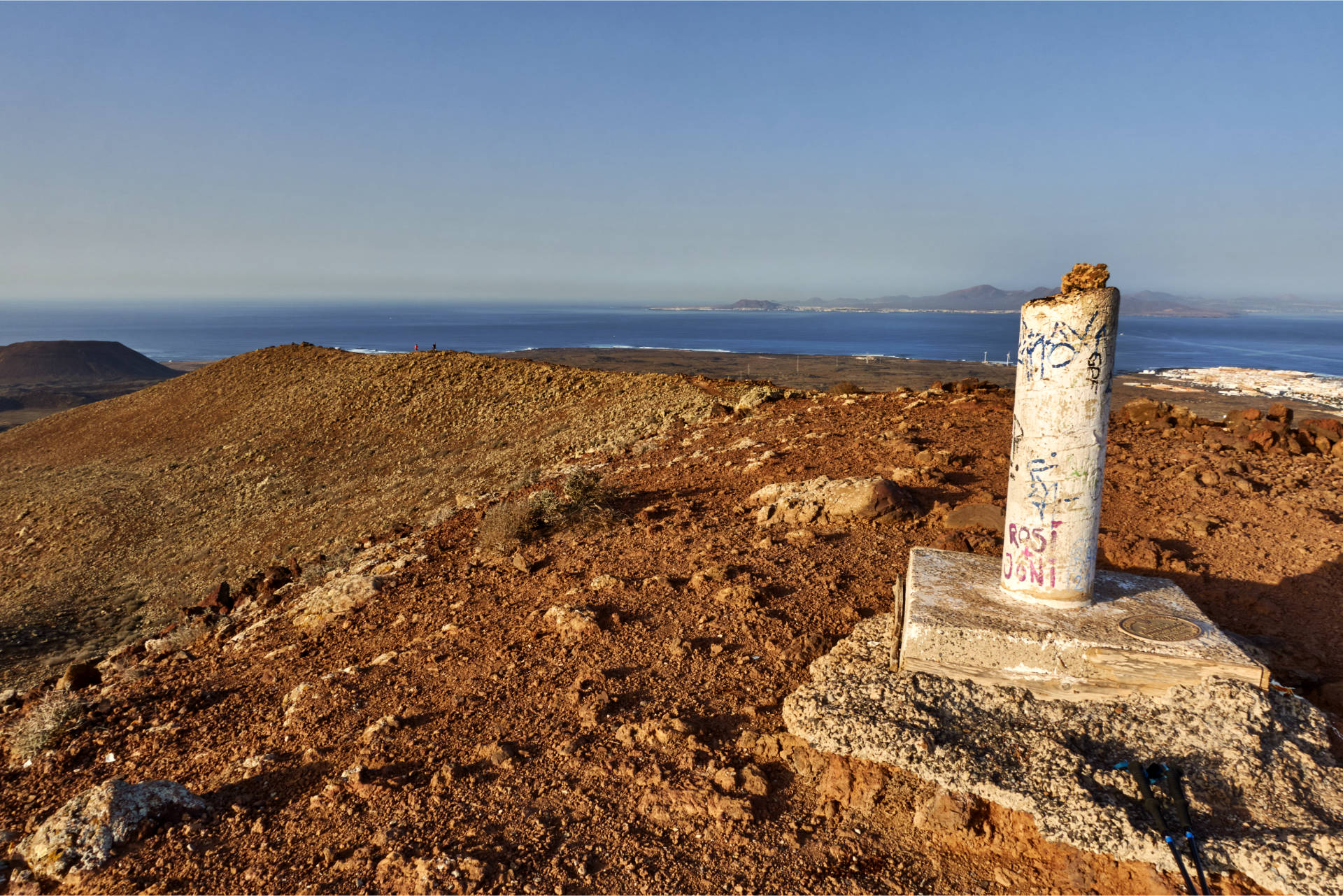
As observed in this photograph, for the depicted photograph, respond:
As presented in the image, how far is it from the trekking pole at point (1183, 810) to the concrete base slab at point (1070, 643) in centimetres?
54

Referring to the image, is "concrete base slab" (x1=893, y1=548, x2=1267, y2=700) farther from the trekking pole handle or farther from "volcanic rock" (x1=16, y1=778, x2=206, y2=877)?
"volcanic rock" (x1=16, y1=778, x2=206, y2=877)

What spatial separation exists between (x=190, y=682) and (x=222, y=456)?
10.8m

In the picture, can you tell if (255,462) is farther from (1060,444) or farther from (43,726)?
(1060,444)

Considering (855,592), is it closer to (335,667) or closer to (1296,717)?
(1296,717)

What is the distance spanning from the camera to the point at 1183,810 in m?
2.97

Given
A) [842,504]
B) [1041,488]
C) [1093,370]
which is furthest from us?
[842,504]

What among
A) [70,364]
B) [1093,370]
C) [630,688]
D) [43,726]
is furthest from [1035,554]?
[70,364]

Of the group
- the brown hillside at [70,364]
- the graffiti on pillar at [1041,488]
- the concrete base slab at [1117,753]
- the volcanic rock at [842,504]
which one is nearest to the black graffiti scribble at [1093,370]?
the graffiti on pillar at [1041,488]

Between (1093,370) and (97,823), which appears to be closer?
(97,823)

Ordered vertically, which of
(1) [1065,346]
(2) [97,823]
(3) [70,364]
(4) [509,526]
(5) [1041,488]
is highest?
(1) [1065,346]

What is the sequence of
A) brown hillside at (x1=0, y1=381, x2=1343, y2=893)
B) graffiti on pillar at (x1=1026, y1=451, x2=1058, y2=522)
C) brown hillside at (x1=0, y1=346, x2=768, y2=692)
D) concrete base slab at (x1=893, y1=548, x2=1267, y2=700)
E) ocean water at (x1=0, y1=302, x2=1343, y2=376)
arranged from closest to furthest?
brown hillside at (x1=0, y1=381, x2=1343, y2=893)
concrete base slab at (x1=893, y1=548, x2=1267, y2=700)
graffiti on pillar at (x1=1026, y1=451, x2=1058, y2=522)
brown hillside at (x1=0, y1=346, x2=768, y2=692)
ocean water at (x1=0, y1=302, x2=1343, y2=376)

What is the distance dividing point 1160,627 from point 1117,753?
83 cm

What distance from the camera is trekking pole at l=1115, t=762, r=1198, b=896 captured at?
9.20ft

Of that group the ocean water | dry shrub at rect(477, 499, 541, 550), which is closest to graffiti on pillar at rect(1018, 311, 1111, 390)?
dry shrub at rect(477, 499, 541, 550)
